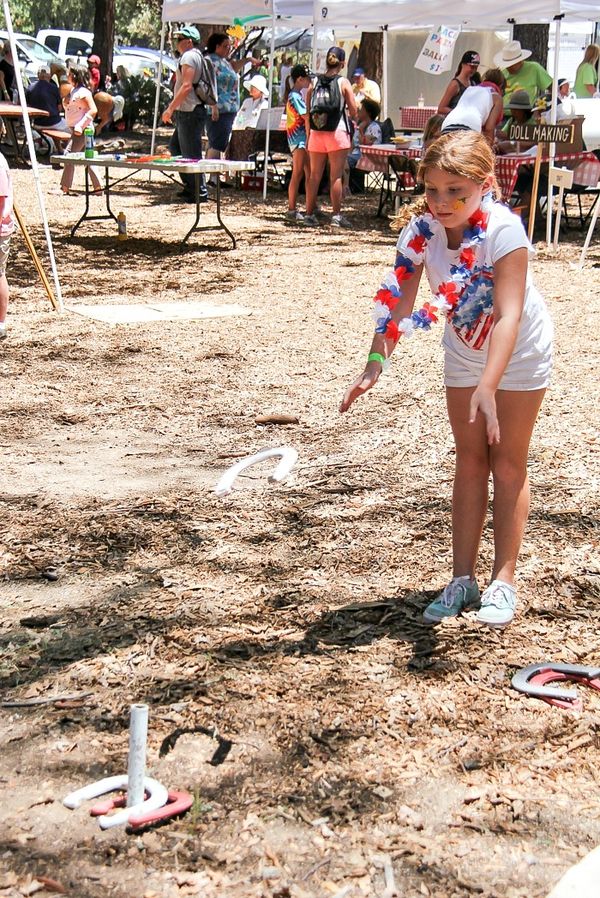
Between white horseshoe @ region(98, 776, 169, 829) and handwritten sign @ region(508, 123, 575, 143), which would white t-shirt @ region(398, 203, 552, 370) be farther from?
handwritten sign @ region(508, 123, 575, 143)

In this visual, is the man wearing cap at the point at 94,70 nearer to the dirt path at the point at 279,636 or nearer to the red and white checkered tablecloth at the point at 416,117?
the red and white checkered tablecloth at the point at 416,117

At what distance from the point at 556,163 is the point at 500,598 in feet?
31.0

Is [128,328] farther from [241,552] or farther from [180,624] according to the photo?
[180,624]

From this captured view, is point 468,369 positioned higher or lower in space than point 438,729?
higher

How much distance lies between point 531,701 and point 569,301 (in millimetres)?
6426

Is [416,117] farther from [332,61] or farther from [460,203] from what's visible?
[460,203]

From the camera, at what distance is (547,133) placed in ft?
35.2

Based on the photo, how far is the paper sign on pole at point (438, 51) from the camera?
15.4m

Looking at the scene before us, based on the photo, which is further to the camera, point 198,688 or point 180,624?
point 180,624

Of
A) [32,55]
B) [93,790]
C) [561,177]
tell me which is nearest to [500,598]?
[93,790]

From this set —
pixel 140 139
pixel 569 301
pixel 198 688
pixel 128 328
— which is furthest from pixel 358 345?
pixel 140 139

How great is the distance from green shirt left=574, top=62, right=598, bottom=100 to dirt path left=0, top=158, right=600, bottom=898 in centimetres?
1036

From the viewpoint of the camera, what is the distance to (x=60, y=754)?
9.29 feet

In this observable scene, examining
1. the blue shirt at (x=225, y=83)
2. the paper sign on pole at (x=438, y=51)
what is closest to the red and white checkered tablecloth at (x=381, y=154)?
the blue shirt at (x=225, y=83)
